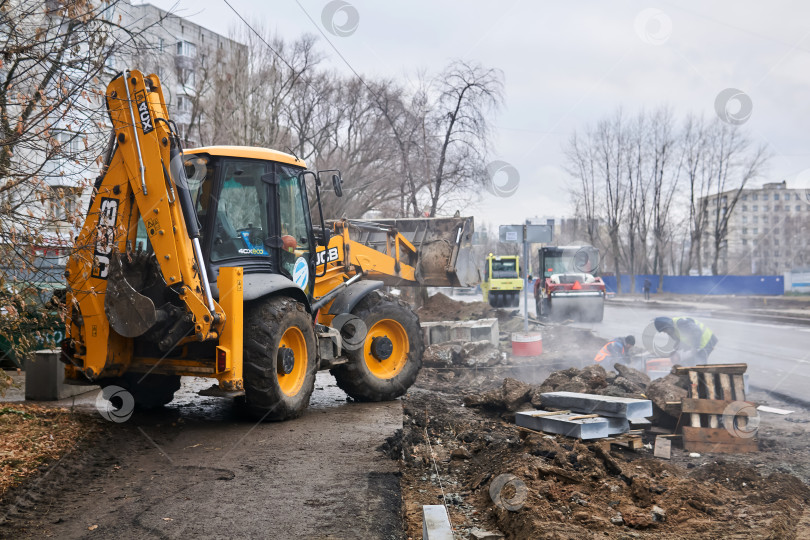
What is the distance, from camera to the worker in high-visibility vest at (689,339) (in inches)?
467

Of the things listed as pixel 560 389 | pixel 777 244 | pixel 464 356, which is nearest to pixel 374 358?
pixel 560 389

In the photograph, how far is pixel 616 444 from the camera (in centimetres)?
761

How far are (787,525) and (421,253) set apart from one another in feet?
28.4

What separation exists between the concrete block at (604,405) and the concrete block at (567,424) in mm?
158

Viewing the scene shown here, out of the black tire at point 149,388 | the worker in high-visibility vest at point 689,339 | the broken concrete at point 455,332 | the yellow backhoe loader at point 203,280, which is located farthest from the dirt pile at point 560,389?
the broken concrete at point 455,332

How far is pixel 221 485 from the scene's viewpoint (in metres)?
5.57

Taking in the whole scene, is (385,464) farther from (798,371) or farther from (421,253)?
(798,371)

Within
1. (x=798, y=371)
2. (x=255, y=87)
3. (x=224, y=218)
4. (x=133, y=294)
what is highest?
(x=255, y=87)

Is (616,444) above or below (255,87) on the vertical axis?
below

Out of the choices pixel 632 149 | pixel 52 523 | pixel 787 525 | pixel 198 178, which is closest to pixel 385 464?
pixel 52 523

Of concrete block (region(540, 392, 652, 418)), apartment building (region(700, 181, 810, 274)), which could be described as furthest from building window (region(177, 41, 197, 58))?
apartment building (region(700, 181, 810, 274))

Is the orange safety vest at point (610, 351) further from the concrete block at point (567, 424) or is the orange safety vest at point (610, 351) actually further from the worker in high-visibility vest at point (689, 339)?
the concrete block at point (567, 424)

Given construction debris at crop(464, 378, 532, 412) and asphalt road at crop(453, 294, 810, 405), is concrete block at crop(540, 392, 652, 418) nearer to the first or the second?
construction debris at crop(464, 378, 532, 412)

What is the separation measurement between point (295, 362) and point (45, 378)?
3806 mm
